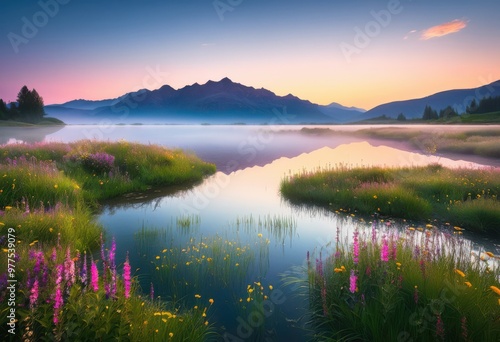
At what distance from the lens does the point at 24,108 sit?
112 meters

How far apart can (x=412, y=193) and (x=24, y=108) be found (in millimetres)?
135840

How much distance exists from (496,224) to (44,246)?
621 inches

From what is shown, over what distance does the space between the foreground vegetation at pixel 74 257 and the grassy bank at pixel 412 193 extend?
11.0 m

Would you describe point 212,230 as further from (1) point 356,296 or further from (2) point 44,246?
(1) point 356,296

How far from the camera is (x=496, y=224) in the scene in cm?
1202

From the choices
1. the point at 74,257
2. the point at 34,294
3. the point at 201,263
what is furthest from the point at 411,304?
the point at 74,257

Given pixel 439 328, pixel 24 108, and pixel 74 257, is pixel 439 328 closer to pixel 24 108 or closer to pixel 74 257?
pixel 74 257

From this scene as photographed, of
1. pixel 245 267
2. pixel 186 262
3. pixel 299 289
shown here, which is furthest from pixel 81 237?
pixel 299 289

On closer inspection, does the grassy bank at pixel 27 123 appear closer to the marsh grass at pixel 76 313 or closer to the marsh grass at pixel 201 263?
the marsh grass at pixel 201 263

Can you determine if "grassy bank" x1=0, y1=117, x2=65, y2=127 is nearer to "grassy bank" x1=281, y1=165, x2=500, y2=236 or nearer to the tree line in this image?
the tree line

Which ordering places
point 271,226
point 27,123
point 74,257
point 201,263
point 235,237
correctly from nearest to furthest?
point 74,257, point 201,263, point 235,237, point 271,226, point 27,123

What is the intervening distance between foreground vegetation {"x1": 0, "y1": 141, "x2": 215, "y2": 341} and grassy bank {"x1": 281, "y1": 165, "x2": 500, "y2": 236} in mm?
11015

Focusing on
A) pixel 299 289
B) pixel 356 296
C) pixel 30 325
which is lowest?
pixel 299 289

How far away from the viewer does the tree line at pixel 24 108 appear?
108625mm
